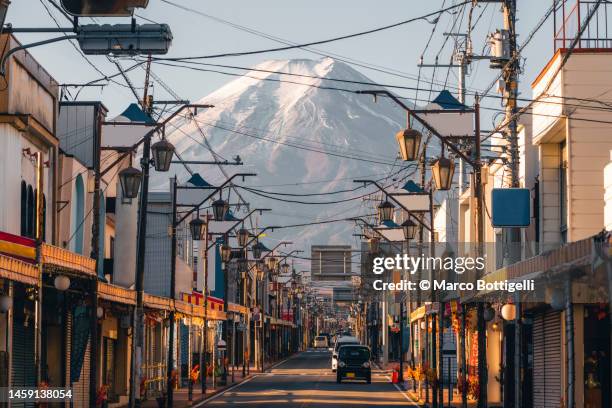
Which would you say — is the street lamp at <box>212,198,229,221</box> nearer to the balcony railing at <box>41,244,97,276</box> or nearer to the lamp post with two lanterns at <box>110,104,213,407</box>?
the lamp post with two lanterns at <box>110,104,213,407</box>

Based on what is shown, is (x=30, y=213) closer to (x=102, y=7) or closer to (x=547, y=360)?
(x=547, y=360)

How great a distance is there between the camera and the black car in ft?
213

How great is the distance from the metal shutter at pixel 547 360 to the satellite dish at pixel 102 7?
2079cm

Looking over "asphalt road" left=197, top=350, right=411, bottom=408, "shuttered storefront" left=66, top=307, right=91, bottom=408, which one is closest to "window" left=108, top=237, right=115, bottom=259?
"asphalt road" left=197, top=350, right=411, bottom=408

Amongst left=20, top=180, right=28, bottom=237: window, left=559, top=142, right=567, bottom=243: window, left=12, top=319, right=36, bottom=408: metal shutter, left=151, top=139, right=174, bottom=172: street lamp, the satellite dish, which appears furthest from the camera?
left=559, top=142, right=567, bottom=243: window

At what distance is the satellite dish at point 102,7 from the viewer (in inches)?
572

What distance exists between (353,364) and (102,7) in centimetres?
5176

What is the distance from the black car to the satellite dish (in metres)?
50.7

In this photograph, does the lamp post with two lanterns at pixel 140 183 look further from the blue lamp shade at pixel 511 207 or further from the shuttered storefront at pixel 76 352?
the blue lamp shade at pixel 511 207

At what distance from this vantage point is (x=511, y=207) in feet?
115

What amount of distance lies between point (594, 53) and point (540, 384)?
31.7ft

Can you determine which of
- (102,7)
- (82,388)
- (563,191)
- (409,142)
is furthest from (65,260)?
(563,191)

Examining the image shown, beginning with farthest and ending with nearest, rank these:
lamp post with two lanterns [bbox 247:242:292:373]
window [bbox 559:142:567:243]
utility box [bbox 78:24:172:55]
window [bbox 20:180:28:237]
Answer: lamp post with two lanterns [bbox 247:242:292:373] → window [bbox 559:142:567:243] → window [bbox 20:180:28:237] → utility box [bbox 78:24:172:55]

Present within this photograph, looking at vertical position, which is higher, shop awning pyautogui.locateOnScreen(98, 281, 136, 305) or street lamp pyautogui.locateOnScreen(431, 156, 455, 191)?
street lamp pyautogui.locateOnScreen(431, 156, 455, 191)
